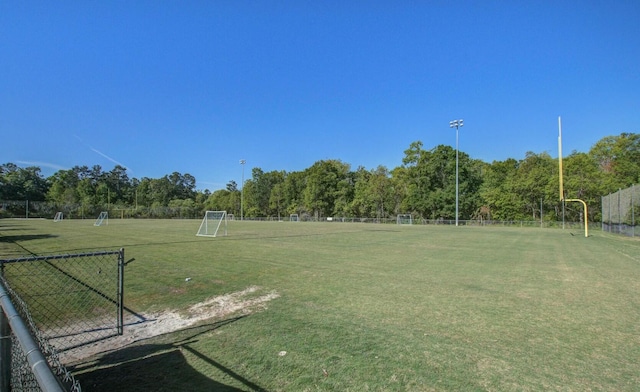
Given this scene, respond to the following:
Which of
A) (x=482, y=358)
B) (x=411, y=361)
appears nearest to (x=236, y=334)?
(x=411, y=361)

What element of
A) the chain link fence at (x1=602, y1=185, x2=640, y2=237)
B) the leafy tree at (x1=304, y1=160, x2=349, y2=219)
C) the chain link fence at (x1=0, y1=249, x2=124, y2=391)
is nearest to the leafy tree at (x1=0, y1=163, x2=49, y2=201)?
the leafy tree at (x1=304, y1=160, x2=349, y2=219)

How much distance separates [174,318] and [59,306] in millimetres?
2484

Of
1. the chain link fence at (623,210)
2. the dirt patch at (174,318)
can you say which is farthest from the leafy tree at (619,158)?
the dirt patch at (174,318)

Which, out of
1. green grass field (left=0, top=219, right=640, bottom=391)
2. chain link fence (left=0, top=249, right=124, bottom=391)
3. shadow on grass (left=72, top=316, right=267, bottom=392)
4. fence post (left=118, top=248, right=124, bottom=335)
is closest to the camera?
chain link fence (left=0, top=249, right=124, bottom=391)

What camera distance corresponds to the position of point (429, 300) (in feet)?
20.2

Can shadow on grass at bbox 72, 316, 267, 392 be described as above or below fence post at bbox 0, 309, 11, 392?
below

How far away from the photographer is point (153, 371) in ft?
11.5

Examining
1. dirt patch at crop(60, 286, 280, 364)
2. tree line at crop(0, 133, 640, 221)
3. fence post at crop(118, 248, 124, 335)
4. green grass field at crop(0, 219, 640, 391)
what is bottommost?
dirt patch at crop(60, 286, 280, 364)

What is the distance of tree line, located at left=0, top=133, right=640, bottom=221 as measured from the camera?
4900cm

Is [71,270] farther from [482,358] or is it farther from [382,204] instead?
[382,204]

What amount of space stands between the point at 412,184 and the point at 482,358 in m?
59.9

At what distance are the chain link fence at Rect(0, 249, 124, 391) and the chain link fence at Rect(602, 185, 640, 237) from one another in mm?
30181

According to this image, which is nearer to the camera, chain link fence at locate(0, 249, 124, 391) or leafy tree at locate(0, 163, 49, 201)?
chain link fence at locate(0, 249, 124, 391)

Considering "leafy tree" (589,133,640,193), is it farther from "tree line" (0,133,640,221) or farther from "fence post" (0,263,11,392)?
"fence post" (0,263,11,392)
